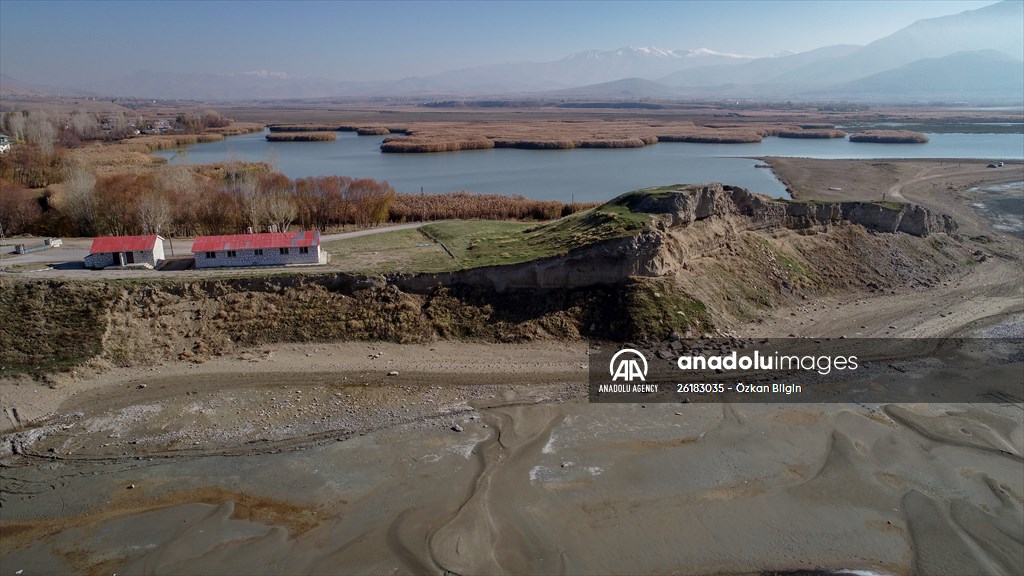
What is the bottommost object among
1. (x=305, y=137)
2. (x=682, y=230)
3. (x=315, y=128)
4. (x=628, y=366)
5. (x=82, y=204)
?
(x=628, y=366)

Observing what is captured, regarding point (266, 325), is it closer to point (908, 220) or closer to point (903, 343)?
point (903, 343)

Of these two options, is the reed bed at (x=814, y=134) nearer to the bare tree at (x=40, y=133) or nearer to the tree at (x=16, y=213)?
the bare tree at (x=40, y=133)

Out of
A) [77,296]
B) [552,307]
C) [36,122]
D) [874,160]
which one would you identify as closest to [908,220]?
[552,307]

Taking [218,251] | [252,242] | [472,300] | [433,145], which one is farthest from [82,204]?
[433,145]

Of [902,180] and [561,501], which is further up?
[902,180]

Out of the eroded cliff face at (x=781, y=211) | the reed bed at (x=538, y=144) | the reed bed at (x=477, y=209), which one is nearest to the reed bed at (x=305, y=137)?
the reed bed at (x=538, y=144)

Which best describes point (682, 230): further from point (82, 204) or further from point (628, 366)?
point (82, 204)

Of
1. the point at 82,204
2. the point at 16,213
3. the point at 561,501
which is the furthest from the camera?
the point at 16,213

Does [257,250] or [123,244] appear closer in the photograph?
[123,244]

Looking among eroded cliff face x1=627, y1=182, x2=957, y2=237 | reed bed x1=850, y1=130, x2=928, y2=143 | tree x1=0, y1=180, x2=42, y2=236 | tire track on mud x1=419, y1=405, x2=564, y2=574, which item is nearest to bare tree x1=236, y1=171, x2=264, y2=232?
tree x1=0, y1=180, x2=42, y2=236
